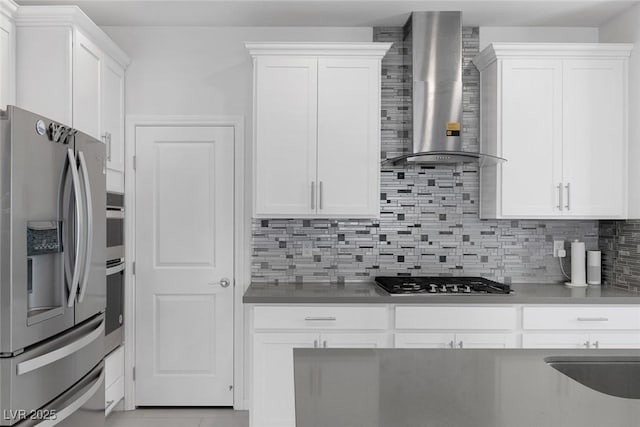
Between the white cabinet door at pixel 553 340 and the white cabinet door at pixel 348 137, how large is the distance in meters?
1.19

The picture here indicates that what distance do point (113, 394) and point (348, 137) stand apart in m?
2.21

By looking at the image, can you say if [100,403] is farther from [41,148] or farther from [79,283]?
[41,148]

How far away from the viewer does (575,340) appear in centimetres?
297

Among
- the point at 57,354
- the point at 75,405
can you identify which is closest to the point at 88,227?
the point at 57,354

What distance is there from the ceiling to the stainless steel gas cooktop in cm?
174

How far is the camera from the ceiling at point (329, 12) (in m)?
3.18

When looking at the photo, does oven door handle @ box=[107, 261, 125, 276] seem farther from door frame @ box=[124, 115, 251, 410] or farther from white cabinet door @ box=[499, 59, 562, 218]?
white cabinet door @ box=[499, 59, 562, 218]

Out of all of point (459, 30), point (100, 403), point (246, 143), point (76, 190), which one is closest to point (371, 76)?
point (459, 30)

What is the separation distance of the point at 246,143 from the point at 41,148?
5.57 feet

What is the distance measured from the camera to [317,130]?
10.6ft

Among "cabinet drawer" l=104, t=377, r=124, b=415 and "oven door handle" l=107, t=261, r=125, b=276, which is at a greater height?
"oven door handle" l=107, t=261, r=125, b=276

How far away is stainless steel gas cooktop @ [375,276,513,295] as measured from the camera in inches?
119

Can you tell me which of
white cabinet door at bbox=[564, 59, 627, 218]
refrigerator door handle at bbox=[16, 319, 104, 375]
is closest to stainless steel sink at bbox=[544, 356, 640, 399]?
refrigerator door handle at bbox=[16, 319, 104, 375]

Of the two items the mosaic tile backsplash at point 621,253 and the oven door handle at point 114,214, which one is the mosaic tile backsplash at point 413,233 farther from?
the oven door handle at point 114,214
